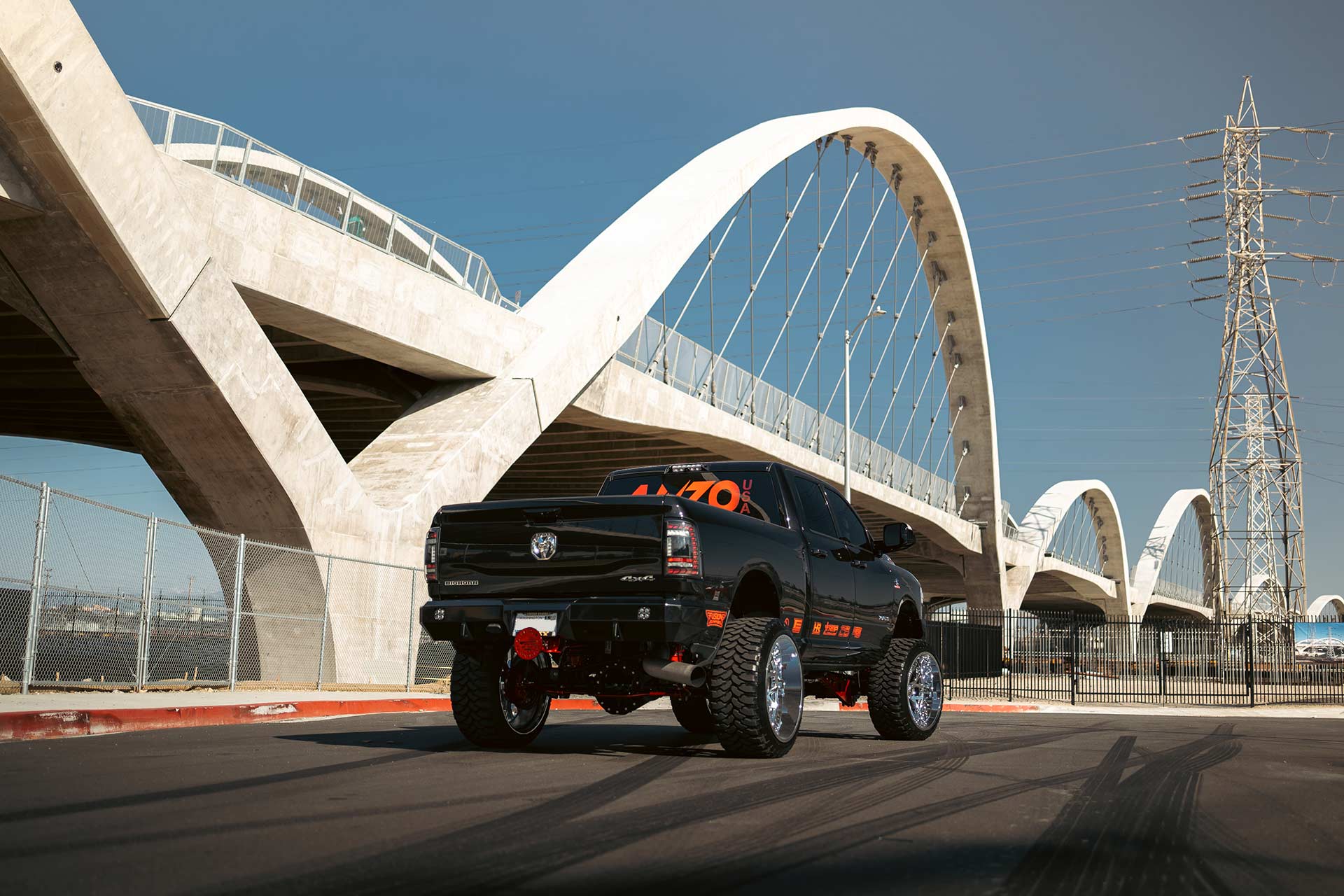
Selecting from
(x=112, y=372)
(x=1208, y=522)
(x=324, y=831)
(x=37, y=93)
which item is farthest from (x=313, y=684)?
(x=1208, y=522)

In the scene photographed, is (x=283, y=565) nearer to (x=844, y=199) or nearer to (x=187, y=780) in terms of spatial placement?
(x=187, y=780)

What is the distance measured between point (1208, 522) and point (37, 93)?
12228 centimetres

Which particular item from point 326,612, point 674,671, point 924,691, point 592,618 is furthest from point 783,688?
point 326,612

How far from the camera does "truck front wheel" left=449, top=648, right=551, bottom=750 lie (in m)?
8.59

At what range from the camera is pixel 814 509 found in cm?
1005

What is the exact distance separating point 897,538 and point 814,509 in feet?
2.44

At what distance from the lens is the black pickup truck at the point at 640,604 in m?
7.73

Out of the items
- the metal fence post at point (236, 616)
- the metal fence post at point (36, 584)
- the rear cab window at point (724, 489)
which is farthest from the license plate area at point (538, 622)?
the metal fence post at point (236, 616)

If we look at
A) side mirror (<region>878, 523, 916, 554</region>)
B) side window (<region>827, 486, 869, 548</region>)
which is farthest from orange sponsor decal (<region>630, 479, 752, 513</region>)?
side mirror (<region>878, 523, 916, 554</region>)

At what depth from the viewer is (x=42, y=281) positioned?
16.9m

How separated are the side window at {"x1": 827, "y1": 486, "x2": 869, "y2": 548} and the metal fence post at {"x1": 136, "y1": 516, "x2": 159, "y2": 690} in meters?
8.11

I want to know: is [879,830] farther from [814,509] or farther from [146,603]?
[146,603]

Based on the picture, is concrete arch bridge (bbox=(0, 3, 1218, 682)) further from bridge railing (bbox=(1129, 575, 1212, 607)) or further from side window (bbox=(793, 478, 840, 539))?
bridge railing (bbox=(1129, 575, 1212, 607))

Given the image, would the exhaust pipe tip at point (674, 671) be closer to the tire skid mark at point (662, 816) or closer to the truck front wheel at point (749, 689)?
the truck front wheel at point (749, 689)
